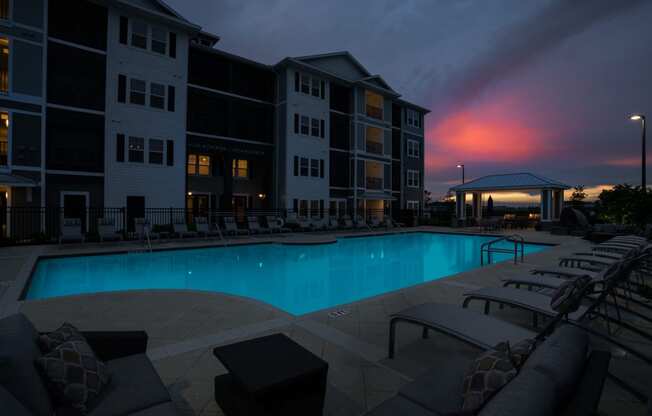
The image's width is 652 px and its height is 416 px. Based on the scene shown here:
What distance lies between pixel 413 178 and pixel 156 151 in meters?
23.7

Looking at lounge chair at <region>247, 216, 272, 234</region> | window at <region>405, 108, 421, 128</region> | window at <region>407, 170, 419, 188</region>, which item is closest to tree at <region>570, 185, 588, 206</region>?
window at <region>407, 170, 419, 188</region>

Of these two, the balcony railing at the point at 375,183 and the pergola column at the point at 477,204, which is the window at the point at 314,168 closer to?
the balcony railing at the point at 375,183

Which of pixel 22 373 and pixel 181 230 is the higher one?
pixel 22 373

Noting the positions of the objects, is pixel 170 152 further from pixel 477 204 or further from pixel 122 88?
pixel 477 204

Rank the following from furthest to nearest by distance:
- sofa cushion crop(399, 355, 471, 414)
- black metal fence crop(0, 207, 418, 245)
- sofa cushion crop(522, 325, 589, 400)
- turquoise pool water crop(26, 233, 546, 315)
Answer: black metal fence crop(0, 207, 418, 245) < turquoise pool water crop(26, 233, 546, 315) < sofa cushion crop(399, 355, 471, 414) < sofa cushion crop(522, 325, 589, 400)

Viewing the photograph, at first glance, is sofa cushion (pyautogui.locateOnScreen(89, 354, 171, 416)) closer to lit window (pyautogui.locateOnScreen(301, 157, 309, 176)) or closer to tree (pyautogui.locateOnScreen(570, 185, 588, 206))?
lit window (pyautogui.locateOnScreen(301, 157, 309, 176))

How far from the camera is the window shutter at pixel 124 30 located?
16859 millimetres

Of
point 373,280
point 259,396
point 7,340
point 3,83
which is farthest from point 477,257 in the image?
point 3,83

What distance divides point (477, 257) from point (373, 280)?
673 cm

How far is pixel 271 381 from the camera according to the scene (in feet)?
7.23

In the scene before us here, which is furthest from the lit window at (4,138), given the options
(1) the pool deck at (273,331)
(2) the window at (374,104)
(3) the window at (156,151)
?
(2) the window at (374,104)

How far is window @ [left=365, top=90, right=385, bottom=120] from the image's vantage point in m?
27.9

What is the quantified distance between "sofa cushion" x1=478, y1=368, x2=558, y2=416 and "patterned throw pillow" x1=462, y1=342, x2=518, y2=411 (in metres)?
0.33

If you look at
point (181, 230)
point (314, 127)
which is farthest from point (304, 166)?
point (181, 230)
